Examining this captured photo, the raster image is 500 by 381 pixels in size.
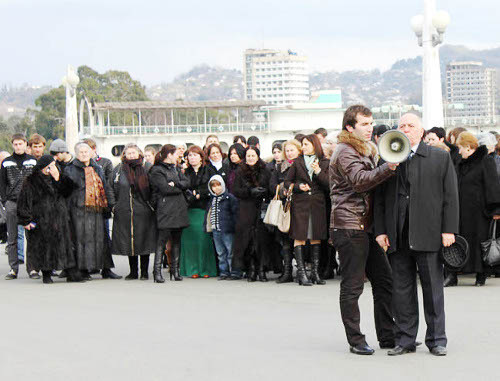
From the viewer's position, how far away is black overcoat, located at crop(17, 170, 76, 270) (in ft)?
44.4

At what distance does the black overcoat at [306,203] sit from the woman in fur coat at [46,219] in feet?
10.7

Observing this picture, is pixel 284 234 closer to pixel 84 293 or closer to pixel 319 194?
pixel 319 194

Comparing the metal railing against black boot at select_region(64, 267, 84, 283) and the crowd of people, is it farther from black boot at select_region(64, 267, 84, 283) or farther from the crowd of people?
black boot at select_region(64, 267, 84, 283)

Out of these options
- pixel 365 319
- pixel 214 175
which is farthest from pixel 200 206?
pixel 365 319

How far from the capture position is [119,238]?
46.0 feet

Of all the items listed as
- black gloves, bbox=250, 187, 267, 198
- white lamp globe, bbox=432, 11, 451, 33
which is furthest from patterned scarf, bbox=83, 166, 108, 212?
white lamp globe, bbox=432, 11, 451, 33

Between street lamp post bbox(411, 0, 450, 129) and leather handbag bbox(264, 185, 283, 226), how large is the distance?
36.6 ft

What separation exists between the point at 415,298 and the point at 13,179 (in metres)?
8.86

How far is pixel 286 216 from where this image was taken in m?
12.9

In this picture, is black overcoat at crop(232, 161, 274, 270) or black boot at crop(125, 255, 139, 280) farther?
black boot at crop(125, 255, 139, 280)

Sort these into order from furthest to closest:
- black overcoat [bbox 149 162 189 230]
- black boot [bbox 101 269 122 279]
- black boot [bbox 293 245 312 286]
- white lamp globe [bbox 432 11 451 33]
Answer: white lamp globe [bbox 432 11 451 33]
black boot [bbox 101 269 122 279]
black overcoat [bbox 149 162 189 230]
black boot [bbox 293 245 312 286]

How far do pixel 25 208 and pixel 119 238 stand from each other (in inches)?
55.8

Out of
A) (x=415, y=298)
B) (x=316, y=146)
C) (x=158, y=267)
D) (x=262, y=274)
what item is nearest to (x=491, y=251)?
(x=316, y=146)

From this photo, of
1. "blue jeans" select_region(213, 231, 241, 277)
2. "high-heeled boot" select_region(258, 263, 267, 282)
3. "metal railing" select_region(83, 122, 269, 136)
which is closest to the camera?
"high-heeled boot" select_region(258, 263, 267, 282)
